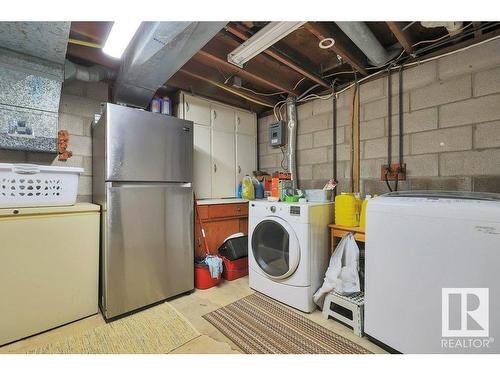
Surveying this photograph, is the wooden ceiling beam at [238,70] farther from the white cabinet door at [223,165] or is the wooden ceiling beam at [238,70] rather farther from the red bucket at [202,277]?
the red bucket at [202,277]

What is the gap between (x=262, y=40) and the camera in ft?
5.33

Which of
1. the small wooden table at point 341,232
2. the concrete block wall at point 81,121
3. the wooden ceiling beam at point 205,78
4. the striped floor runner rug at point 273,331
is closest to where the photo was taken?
the striped floor runner rug at point 273,331

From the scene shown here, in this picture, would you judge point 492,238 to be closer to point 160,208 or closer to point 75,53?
point 160,208

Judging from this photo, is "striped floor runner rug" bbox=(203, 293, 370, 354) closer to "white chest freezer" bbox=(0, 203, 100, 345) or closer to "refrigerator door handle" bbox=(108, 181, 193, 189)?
"white chest freezer" bbox=(0, 203, 100, 345)

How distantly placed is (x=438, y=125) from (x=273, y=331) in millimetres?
2022

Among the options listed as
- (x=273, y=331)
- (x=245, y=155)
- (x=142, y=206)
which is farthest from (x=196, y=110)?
(x=273, y=331)

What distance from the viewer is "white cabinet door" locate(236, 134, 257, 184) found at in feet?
10.1

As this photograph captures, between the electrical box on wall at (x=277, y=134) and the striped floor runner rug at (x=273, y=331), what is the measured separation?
72.5 inches

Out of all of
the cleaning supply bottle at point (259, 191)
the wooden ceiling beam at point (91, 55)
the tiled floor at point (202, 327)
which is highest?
the wooden ceiling beam at point (91, 55)

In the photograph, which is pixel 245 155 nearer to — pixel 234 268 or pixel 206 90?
pixel 206 90

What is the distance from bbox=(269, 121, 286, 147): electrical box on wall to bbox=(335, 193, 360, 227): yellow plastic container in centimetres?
126

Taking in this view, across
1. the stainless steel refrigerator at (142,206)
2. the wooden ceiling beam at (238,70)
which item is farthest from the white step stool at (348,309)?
the wooden ceiling beam at (238,70)

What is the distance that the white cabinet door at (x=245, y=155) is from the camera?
3078 mm
